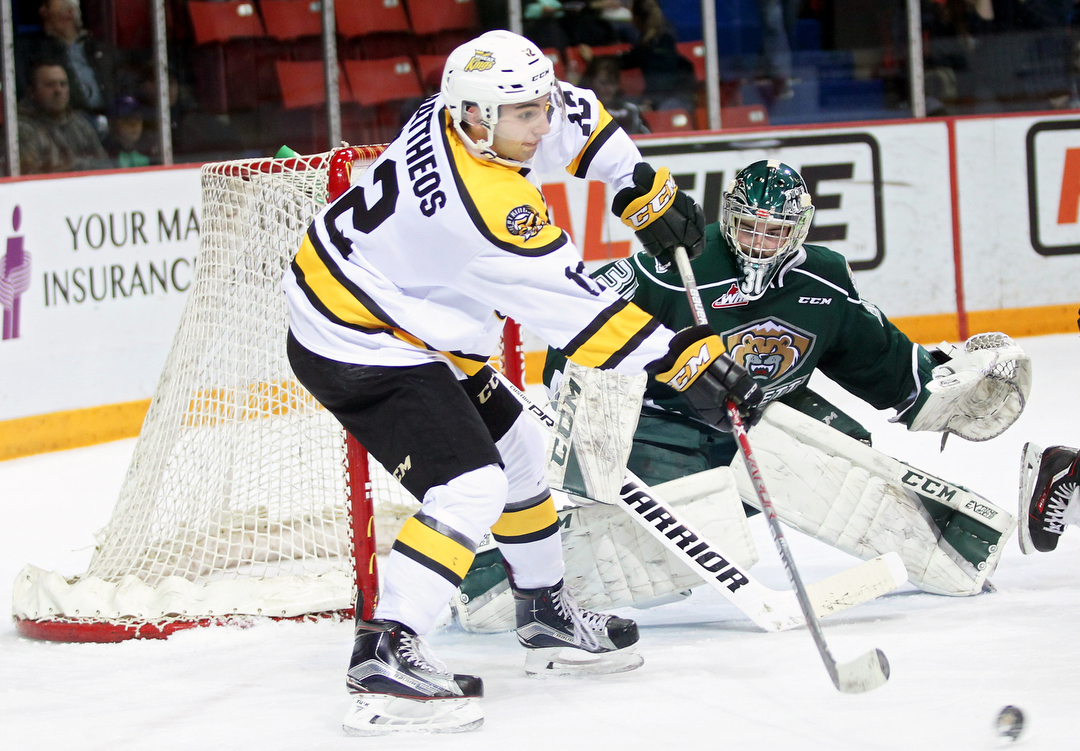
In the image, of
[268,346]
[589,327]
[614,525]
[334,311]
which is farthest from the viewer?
[268,346]

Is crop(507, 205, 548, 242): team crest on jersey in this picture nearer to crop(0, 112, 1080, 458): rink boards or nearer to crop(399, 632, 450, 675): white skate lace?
crop(399, 632, 450, 675): white skate lace

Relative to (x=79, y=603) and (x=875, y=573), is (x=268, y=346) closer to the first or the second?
(x=79, y=603)

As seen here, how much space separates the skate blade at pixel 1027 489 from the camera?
2641 millimetres

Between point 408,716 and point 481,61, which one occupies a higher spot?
point 481,61

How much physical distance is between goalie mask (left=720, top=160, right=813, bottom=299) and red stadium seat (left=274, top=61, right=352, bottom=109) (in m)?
3.57

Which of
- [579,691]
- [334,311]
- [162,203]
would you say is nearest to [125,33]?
[162,203]

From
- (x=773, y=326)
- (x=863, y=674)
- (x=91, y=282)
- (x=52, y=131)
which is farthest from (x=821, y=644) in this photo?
(x=52, y=131)

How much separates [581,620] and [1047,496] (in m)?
1.01

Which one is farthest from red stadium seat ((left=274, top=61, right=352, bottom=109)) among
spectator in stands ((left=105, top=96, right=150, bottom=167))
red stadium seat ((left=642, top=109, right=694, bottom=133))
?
red stadium seat ((left=642, top=109, right=694, bottom=133))

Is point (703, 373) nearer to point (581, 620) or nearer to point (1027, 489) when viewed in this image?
point (581, 620)

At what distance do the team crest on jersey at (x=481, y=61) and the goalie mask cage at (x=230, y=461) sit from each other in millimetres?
684

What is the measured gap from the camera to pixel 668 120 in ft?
19.7

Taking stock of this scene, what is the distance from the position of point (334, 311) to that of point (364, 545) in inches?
23.6

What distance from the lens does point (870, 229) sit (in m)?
5.69
